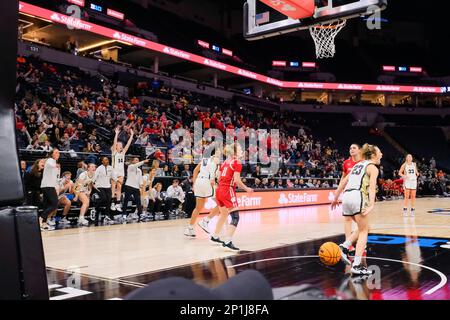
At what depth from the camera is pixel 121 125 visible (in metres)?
17.4

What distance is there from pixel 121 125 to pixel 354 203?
13.4m

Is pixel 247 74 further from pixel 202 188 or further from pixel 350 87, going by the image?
pixel 202 188

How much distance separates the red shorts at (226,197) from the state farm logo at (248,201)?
26.7ft

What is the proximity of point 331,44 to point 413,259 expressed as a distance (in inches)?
369

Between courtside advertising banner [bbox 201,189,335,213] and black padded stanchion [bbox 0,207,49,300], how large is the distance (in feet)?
39.3

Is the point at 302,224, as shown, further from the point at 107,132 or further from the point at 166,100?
the point at 166,100

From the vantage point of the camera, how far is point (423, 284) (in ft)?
16.4

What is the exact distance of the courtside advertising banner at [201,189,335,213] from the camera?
1603cm

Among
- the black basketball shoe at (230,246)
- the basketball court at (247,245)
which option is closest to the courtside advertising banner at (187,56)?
the basketball court at (247,245)

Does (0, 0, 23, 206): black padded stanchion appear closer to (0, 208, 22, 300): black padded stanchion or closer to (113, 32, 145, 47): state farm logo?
(0, 208, 22, 300): black padded stanchion

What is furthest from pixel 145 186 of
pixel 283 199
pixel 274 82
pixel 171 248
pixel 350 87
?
pixel 350 87

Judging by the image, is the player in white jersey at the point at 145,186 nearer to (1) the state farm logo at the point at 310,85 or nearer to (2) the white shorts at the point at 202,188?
(2) the white shorts at the point at 202,188

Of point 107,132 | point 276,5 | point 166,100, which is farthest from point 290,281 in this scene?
point 166,100

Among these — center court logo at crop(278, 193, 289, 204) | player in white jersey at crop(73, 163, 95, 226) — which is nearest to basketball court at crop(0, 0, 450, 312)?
center court logo at crop(278, 193, 289, 204)
